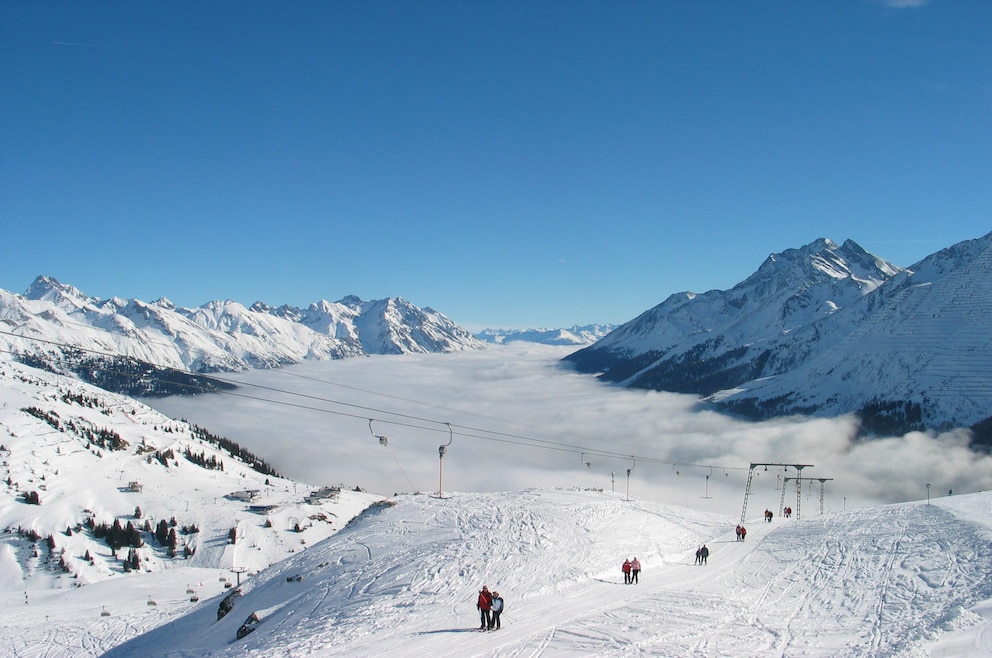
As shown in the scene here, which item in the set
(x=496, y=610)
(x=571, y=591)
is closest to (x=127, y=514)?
(x=571, y=591)

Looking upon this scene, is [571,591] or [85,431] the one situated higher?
[571,591]

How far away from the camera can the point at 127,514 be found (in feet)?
430

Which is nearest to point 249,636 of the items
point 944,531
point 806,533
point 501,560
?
point 501,560

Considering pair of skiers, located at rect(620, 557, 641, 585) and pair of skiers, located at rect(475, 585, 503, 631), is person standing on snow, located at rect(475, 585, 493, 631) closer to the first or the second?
pair of skiers, located at rect(475, 585, 503, 631)

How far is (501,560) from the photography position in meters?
33.1

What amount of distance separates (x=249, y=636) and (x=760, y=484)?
191147mm

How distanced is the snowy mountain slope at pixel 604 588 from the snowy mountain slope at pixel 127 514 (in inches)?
1619

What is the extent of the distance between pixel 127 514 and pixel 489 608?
140 meters

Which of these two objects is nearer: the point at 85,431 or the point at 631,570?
the point at 631,570

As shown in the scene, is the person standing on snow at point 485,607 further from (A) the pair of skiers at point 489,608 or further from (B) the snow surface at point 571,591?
(B) the snow surface at point 571,591

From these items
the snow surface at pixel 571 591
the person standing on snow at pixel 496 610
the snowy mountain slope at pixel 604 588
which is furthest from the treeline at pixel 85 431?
the person standing on snow at pixel 496 610

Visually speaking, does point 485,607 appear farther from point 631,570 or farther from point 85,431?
point 85,431

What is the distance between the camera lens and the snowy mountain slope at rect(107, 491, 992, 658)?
2202cm

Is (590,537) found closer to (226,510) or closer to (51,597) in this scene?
(51,597)
